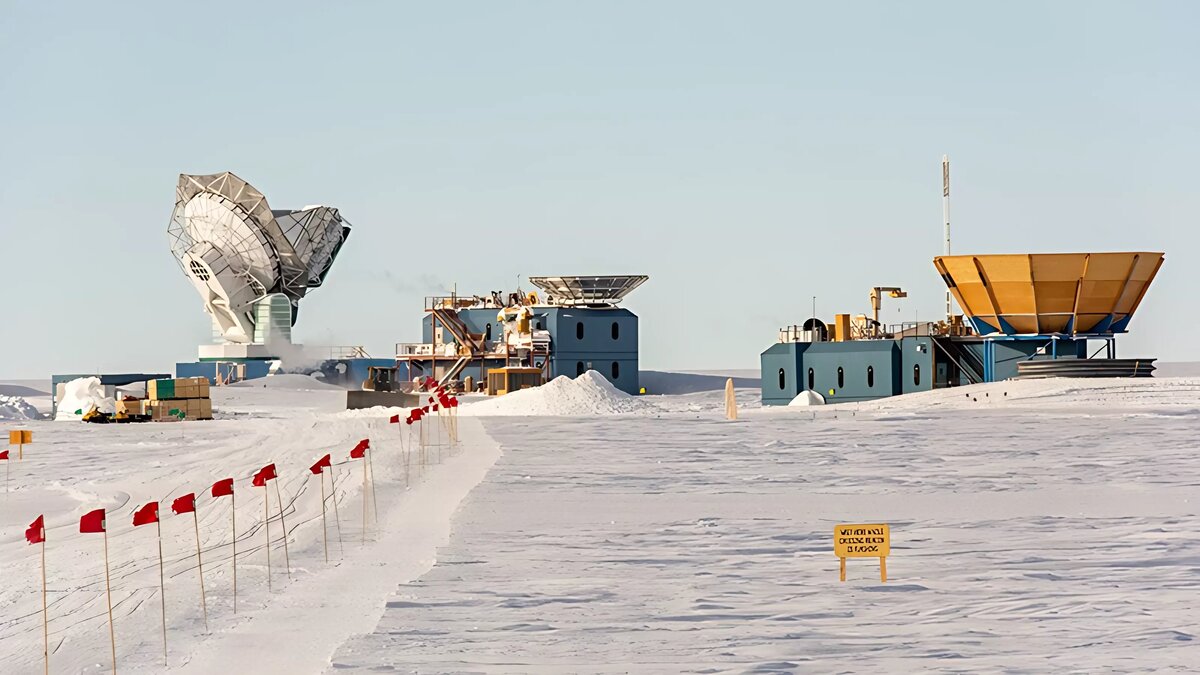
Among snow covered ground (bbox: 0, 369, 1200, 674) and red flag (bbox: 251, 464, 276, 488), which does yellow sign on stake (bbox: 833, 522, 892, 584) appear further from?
red flag (bbox: 251, 464, 276, 488)

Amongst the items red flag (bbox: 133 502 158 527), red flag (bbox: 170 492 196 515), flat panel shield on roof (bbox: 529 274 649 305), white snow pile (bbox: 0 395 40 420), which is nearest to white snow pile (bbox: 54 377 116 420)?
white snow pile (bbox: 0 395 40 420)

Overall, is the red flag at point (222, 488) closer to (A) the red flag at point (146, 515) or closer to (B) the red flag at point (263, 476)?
(B) the red flag at point (263, 476)

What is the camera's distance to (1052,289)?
55656mm

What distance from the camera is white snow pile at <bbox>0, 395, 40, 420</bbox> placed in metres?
61.9

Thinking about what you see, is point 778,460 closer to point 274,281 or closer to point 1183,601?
point 1183,601

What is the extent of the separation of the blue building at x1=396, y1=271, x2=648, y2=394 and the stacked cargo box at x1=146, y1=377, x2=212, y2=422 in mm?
23094

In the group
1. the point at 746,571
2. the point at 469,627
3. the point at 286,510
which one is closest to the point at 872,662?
the point at 469,627

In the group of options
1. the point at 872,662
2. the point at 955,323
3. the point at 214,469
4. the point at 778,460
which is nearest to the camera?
Result: the point at 872,662

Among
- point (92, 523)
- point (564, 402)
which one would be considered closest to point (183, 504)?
point (92, 523)

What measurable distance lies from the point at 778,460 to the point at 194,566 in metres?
14.1

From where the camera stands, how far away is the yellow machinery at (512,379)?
77125 mm

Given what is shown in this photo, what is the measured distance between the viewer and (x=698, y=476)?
25047 millimetres

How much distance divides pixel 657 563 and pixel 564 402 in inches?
1450

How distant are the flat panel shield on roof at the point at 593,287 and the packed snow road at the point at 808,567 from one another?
54195 mm
